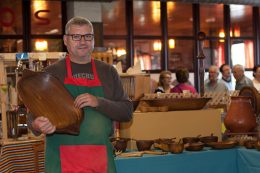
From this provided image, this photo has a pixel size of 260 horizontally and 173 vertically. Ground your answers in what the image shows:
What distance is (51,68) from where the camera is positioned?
1.84m

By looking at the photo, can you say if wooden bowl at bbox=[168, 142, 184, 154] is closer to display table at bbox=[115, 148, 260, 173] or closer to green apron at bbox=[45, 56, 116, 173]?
display table at bbox=[115, 148, 260, 173]

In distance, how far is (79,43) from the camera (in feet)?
5.72

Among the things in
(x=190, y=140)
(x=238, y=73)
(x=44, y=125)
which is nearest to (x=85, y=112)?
(x=44, y=125)

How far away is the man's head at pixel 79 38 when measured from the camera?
1.74 meters

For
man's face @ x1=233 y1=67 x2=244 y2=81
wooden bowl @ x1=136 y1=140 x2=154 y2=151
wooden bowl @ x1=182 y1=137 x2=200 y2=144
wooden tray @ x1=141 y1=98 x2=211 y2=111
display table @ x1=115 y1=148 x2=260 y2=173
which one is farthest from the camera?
man's face @ x1=233 y1=67 x2=244 y2=81

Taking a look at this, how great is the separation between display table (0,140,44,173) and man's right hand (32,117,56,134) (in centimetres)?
127

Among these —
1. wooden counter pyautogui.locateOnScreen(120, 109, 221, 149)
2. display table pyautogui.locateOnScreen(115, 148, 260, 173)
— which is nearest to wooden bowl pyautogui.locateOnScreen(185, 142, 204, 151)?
display table pyautogui.locateOnScreen(115, 148, 260, 173)

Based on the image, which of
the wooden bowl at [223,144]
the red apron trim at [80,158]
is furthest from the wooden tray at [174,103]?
the red apron trim at [80,158]

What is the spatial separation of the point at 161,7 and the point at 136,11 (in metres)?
0.48

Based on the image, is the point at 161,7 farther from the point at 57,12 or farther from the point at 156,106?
the point at 156,106

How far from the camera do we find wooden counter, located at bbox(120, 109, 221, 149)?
2762 mm

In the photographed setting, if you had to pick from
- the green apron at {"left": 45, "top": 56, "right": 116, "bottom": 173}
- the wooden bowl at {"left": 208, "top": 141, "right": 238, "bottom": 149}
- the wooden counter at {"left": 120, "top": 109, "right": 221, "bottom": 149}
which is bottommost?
the wooden bowl at {"left": 208, "top": 141, "right": 238, "bottom": 149}

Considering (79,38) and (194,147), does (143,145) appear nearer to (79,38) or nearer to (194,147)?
(194,147)

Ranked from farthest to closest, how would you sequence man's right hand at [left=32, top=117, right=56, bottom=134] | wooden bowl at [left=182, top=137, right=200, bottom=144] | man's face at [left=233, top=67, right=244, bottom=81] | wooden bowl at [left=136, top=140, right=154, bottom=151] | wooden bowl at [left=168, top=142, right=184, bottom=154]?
man's face at [left=233, top=67, right=244, bottom=81] → wooden bowl at [left=182, top=137, right=200, bottom=144] → wooden bowl at [left=136, top=140, right=154, bottom=151] → wooden bowl at [left=168, top=142, right=184, bottom=154] → man's right hand at [left=32, top=117, right=56, bottom=134]
